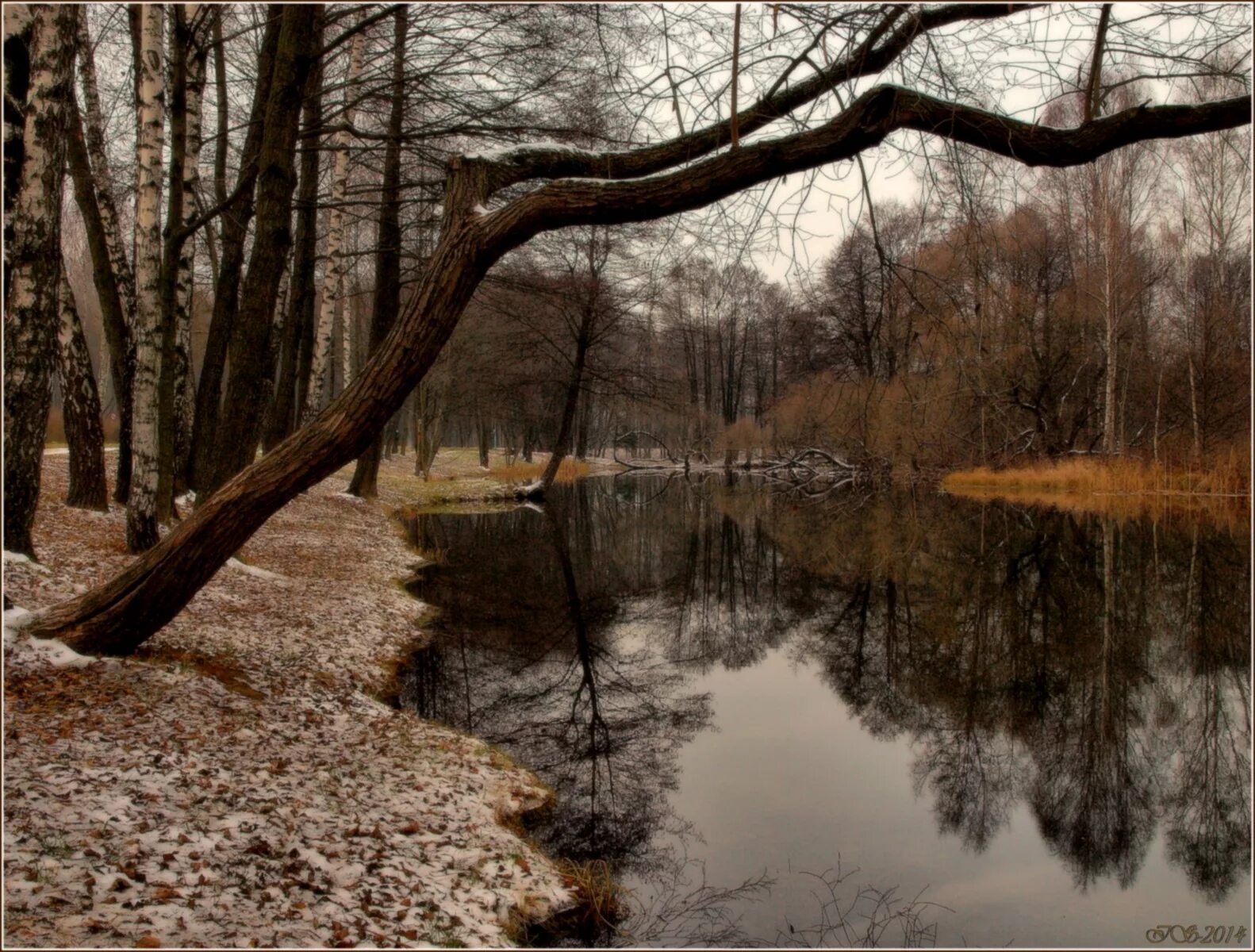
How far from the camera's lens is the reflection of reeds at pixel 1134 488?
65.1ft

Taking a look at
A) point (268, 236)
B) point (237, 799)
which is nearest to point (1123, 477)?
point (268, 236)

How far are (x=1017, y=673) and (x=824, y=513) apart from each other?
15224 millimetres

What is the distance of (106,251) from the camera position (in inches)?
405

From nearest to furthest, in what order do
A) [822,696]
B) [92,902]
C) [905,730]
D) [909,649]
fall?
[92,902], [905,730], [822,696], [909,649]

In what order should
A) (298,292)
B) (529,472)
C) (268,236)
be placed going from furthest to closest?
(529,472) → (298,292) → (268,236)

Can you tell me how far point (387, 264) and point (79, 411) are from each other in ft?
25.8

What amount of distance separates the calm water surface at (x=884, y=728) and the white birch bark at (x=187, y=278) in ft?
14.8

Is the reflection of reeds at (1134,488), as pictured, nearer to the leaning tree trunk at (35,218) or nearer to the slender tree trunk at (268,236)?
the slender tree trunk at (268,236)

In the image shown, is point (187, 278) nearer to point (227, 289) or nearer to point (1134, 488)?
point (227, 289)

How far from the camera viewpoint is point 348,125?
9320 millimetres

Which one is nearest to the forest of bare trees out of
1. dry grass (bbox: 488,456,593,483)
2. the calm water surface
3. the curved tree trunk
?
the curved tree trunk

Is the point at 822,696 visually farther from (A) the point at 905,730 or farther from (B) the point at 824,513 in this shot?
(B) the point at 824,513

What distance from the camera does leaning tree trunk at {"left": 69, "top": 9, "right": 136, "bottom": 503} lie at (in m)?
9.84

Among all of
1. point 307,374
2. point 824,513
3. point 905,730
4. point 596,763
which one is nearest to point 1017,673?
point 905,730
